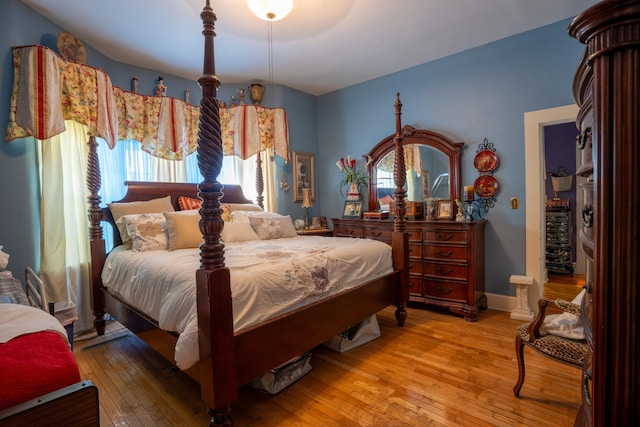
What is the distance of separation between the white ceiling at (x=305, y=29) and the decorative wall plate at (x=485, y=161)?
44.9 inches

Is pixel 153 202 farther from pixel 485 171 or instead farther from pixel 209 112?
pixel 485 171

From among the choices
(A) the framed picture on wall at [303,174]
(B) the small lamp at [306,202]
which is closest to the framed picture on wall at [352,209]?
(B) the small lamp at [306,202]

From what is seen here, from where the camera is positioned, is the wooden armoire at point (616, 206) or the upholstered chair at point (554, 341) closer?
the wooden armoire at point (616, 206)

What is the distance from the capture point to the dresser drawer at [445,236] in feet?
10.3

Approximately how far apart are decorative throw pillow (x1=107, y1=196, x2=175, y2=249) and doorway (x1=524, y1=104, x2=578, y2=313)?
11.8 ft

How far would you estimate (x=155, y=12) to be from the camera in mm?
2539

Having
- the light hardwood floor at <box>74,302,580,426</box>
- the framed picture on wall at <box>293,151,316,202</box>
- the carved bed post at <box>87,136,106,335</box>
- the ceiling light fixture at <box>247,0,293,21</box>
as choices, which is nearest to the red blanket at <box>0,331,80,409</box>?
the light hardwood floor at <box>74,302,580,426</box>

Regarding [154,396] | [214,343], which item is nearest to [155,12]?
[214,343]

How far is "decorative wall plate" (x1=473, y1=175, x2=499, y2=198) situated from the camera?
3.32 metres

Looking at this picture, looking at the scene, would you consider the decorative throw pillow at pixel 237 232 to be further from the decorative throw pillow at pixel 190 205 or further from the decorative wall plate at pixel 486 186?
the decorative wall plate at pixel 486 186

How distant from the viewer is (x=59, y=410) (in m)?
0.90

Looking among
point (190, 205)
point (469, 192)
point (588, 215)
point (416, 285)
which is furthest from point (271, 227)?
point (588, 215)

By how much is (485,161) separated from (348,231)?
1.74m

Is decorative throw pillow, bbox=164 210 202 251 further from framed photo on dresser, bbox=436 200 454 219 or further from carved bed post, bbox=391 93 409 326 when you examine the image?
framed photo on dresser, bbox=436 200 454 219
